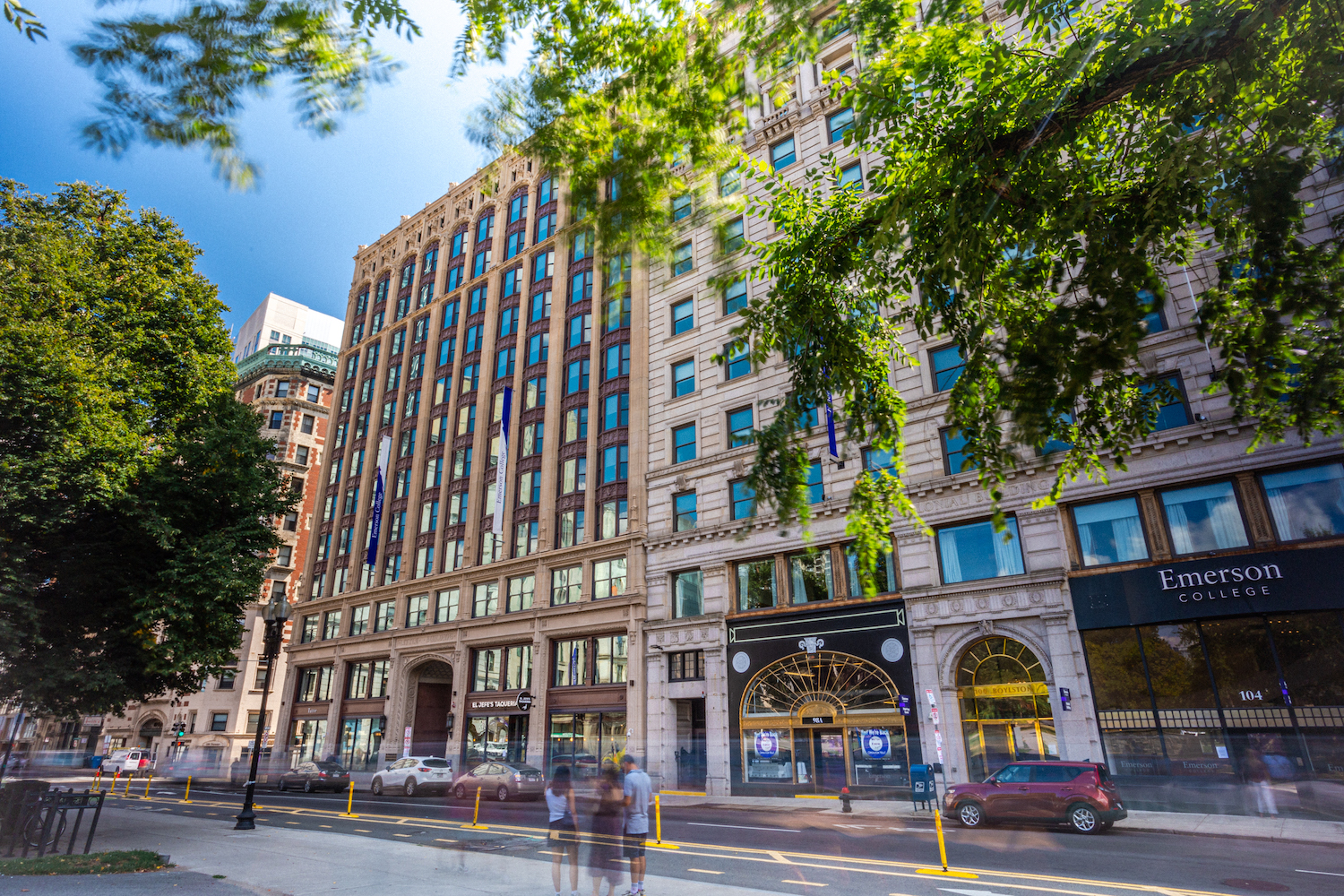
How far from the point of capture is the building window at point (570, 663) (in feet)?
117

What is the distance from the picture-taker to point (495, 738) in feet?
125

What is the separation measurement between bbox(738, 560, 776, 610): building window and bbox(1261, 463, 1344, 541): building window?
1640 centimetres

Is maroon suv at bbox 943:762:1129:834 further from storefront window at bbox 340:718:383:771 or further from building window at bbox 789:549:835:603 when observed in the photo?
storefront window at bbox 340:718:383:771

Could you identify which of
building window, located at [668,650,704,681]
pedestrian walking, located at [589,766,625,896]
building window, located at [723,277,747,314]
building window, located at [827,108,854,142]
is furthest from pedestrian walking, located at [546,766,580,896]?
building window, located at [827,108,854,142]

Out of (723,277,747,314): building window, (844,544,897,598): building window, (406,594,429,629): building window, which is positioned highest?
(723,277,747,314): building window

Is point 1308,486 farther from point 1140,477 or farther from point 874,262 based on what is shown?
point 874,262

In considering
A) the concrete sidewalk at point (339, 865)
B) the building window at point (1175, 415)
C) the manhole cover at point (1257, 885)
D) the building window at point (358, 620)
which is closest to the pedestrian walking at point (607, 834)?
the concrete sidewalk at point (339, 865)

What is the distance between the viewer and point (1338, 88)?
5.91 m

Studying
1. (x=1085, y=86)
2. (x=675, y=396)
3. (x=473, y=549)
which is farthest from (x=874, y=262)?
(x=473, y=549)

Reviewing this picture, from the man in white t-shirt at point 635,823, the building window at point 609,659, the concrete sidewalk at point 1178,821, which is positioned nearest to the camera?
the man in white t-shirt at point 635,823

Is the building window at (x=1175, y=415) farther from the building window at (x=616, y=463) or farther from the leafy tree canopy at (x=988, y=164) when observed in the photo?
the building window at (x=616, y=463)

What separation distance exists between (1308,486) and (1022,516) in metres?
7.33

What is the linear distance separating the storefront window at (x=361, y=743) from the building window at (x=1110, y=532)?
3894cm

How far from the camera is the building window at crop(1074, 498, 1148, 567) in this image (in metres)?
22.5
